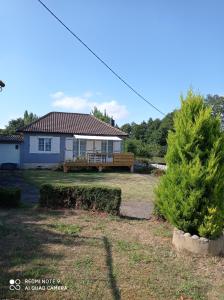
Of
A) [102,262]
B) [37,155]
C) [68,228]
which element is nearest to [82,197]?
[68,228]

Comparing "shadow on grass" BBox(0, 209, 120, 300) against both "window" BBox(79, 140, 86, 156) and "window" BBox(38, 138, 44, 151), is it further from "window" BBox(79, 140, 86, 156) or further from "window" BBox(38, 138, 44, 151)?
"window" BBox(79, 140, 86, 156)

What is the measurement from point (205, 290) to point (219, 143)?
2.78 metres

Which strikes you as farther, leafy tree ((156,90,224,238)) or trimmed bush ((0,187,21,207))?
trimmed bush ((0,187,21,207))

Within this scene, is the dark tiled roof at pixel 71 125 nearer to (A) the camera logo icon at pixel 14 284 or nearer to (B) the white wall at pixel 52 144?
(B) the white wall at pixel 52 144

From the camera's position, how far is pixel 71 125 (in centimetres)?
3020

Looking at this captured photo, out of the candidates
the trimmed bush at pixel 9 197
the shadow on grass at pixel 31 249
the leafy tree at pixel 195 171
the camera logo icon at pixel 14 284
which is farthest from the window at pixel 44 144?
the camera logo icon at pixel 14 284

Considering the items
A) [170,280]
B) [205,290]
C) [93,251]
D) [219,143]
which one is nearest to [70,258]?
[93,251]

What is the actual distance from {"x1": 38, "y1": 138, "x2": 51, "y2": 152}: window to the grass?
20.2 metres

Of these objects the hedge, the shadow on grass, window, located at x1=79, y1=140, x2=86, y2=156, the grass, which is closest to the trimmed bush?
the hedge

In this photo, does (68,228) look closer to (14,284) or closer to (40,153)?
(14,284)

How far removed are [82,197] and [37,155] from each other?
19.2 m

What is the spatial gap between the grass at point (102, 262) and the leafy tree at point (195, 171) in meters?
0.68

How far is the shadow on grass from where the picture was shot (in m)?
4.80

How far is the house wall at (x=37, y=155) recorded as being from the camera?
2736cm
